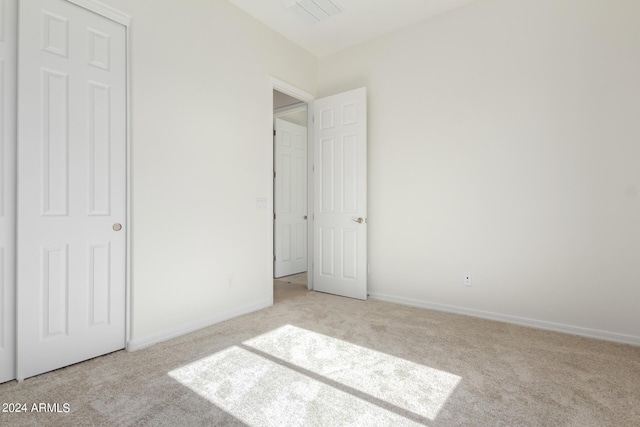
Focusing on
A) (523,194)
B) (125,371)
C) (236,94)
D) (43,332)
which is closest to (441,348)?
(523,194)

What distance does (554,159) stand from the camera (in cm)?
288

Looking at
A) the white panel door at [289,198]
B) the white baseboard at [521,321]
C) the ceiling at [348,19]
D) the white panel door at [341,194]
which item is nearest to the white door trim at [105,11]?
the ceiling at [348,19]

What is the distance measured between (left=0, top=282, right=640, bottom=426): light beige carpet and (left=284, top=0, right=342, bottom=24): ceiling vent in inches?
121

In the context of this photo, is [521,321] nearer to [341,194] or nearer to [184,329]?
[341,194]

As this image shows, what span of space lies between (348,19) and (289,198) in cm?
271

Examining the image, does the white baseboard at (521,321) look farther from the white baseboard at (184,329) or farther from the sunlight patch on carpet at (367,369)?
the white baseboard at (184,329)

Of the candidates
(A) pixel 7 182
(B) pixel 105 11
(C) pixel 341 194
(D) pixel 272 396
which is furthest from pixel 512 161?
(A) pixel 7 182

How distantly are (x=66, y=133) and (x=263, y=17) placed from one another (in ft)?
7.51

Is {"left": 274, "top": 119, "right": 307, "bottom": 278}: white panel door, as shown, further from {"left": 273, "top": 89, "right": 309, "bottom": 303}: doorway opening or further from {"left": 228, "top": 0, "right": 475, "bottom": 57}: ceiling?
{"left": 228, "top": 0, "right": 475, "bottom": 57}: ceiling

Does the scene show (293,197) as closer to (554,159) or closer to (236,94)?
(236,94)

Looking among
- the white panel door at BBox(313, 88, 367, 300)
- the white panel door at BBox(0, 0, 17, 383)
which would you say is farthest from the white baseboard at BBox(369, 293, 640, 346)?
the white panel door at BBox(0, 0, 17, 383)

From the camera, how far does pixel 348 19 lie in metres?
3.52

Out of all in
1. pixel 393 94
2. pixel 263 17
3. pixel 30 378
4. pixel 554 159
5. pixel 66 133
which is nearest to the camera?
pixel 30 378

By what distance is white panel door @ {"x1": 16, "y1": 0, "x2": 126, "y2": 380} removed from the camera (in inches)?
80.1
